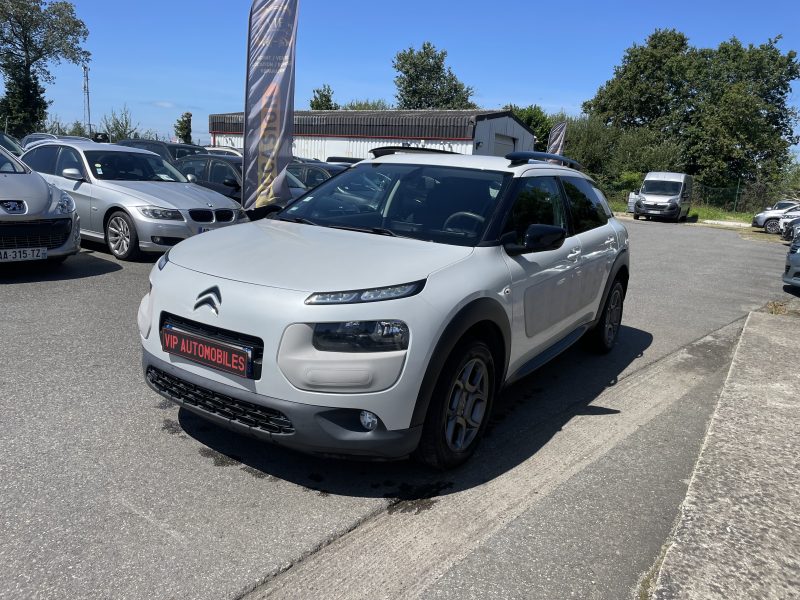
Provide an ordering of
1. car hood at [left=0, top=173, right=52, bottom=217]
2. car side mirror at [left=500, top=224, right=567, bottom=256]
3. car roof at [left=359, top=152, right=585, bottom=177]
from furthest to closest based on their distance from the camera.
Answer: car hood at [left=0, top=173, right=52, bottom=217] < car roof at [left=359, top=152, right=585, bottom=177] < car side mirror at [left=500, top=224, right=567, bottom=256]

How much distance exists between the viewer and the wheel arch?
3.05m

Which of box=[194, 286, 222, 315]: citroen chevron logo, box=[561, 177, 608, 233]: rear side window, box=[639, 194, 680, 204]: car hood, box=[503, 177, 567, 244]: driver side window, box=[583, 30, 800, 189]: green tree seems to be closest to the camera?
box=[194, 286, 222, 315]: citroen chevron logo

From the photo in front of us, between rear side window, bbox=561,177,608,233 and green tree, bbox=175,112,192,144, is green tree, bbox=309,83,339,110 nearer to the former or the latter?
green tree, bbox=175,112,192,144

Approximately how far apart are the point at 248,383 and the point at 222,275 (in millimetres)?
564

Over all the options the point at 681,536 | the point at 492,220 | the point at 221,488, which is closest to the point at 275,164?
the point at 492,220

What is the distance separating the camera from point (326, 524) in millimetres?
2930

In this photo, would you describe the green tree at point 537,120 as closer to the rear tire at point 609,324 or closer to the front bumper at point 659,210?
the front bumper at point 659,210

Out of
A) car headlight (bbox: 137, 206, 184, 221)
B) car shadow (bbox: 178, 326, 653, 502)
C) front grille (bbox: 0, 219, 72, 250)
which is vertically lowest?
car shadow (bbox: 178, 326, 653, 502)

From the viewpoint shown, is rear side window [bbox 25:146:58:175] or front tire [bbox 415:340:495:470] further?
rear side window [bbox 25:146:58:175]

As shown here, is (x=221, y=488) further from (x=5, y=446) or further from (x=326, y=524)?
(x=5, y=446)

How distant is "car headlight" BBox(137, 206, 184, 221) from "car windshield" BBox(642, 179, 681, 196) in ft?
87.0

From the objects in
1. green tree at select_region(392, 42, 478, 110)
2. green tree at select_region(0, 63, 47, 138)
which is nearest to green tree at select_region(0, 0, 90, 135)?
green tree at select_region(0, 63, 47, 138)

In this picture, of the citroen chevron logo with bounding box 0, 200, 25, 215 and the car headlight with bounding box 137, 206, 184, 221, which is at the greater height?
the citroen chevron logo with bounding box 0, 200, 25, 215

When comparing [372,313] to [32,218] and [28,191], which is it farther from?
[28,191]
